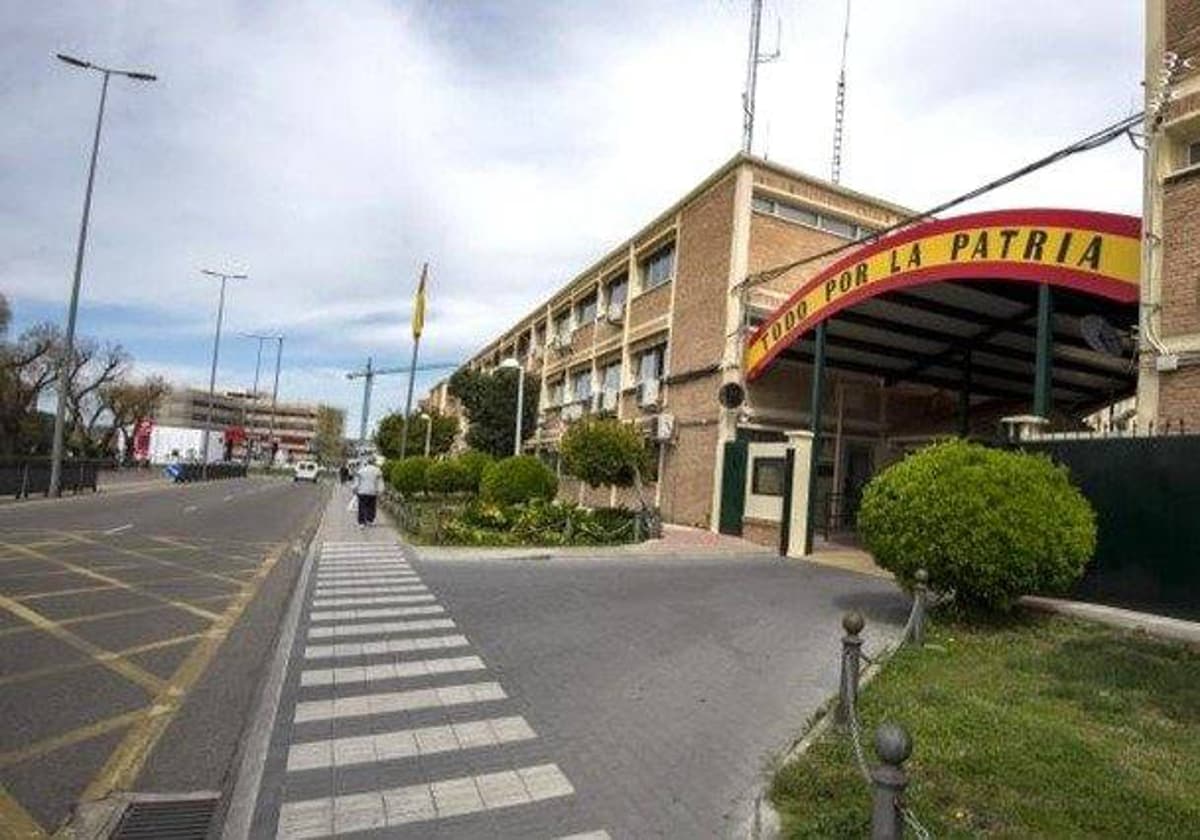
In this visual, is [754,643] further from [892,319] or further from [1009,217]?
[892,319]

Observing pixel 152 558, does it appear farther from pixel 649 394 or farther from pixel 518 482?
pixel 649 394

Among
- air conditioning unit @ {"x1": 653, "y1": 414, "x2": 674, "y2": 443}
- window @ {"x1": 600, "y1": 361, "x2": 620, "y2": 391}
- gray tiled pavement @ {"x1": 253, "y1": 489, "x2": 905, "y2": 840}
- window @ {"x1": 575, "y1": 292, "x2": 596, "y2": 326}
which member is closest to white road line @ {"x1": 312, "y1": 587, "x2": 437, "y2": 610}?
gray tiled pavement @ {"x1": 253, "y1": 489, "x2": 905, "y2": 840}

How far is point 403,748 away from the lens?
6.18 m

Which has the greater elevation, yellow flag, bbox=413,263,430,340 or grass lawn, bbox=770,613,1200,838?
yellow flag, bbox=413,263,430,340

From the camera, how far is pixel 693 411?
2594 centimetres

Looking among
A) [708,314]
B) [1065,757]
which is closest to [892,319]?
[708,314]

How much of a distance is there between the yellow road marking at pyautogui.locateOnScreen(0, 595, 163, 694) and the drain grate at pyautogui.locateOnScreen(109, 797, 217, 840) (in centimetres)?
243

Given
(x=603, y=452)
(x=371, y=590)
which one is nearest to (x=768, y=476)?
(x=603, y=452)

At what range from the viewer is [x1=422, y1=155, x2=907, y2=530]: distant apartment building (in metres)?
24.3

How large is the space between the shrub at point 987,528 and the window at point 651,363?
1865 centimetres

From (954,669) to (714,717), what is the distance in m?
2.90

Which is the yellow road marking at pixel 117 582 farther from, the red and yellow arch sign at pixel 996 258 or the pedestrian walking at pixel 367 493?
the red and yellow arch sign at pixel 996 258

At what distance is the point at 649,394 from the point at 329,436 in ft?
399

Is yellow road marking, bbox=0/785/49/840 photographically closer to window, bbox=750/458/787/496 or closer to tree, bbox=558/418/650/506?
window, bbox=750/458/787/496
